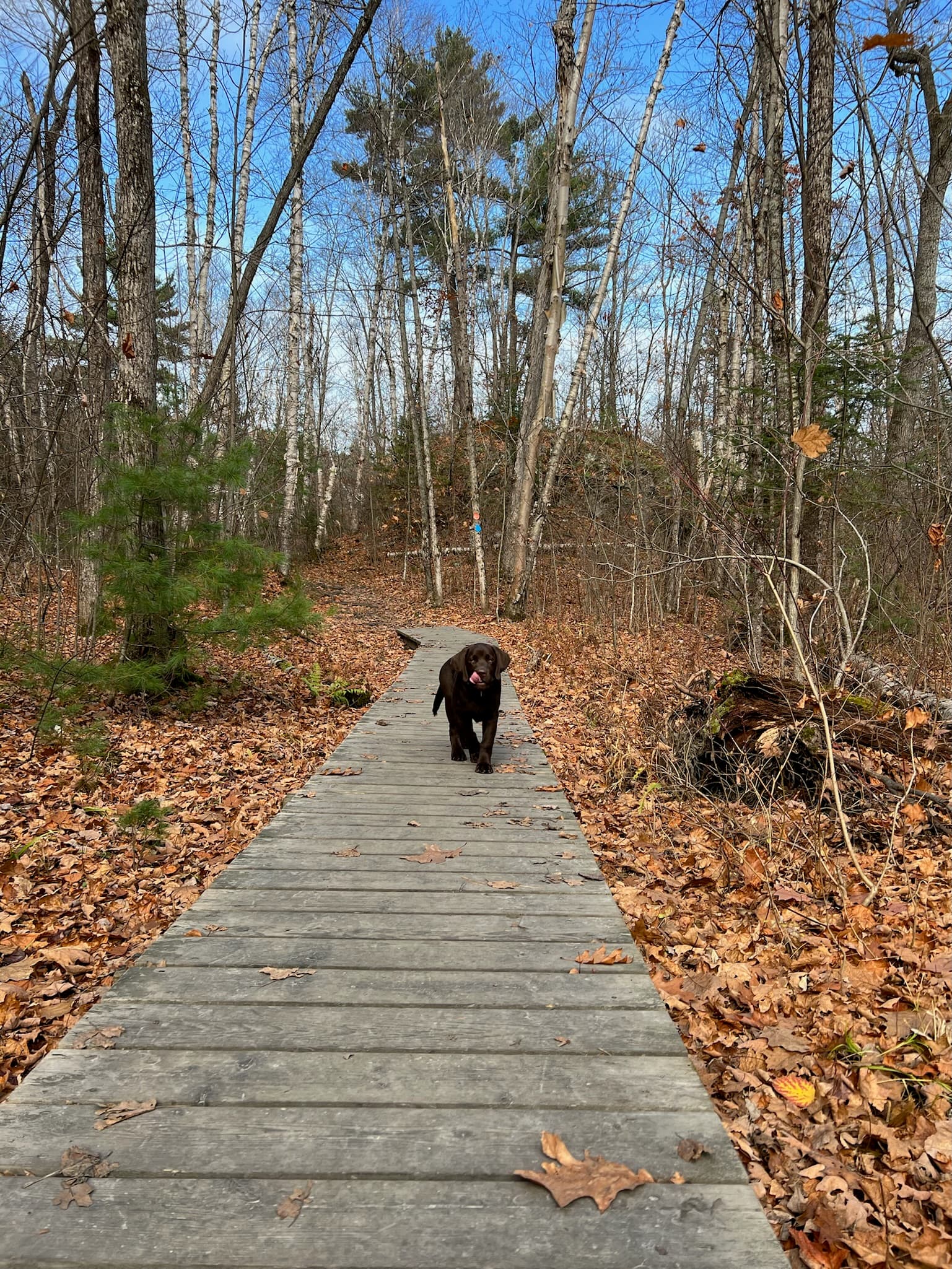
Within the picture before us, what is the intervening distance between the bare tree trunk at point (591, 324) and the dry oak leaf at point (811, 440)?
10.1m

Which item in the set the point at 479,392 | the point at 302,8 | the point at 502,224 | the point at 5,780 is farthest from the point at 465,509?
the point at 5,780

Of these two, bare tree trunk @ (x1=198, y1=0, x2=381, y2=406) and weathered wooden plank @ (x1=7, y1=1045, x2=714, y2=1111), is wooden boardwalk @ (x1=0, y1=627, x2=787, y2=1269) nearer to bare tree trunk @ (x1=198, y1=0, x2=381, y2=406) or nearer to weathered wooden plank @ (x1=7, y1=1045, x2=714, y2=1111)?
weathered wooden plank @ (x1=7, y1=1045, x2=714, y2=1111)

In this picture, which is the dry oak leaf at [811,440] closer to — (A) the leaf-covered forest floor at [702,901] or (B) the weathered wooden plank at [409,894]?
(A) the leaf-covered forest floor at [702,901]

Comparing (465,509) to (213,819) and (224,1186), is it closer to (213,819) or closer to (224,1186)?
(213,819)

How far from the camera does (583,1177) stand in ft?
5.49

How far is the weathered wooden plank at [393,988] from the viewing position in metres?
2.45

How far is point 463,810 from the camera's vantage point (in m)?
4.69

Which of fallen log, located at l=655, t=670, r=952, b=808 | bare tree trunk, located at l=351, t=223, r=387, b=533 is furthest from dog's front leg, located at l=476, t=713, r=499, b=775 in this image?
bare tree trunk, located at l=351, t=223, r=387, b=533

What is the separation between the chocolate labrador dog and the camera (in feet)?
18.2

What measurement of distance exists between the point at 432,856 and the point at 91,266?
8197 millimetres

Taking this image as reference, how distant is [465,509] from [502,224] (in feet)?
31.4

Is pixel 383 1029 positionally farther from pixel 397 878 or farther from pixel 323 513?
pixel 323 513

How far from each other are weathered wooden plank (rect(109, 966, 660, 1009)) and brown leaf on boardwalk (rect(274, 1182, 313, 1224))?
799 mm

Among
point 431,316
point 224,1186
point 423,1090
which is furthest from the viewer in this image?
point 431,316
